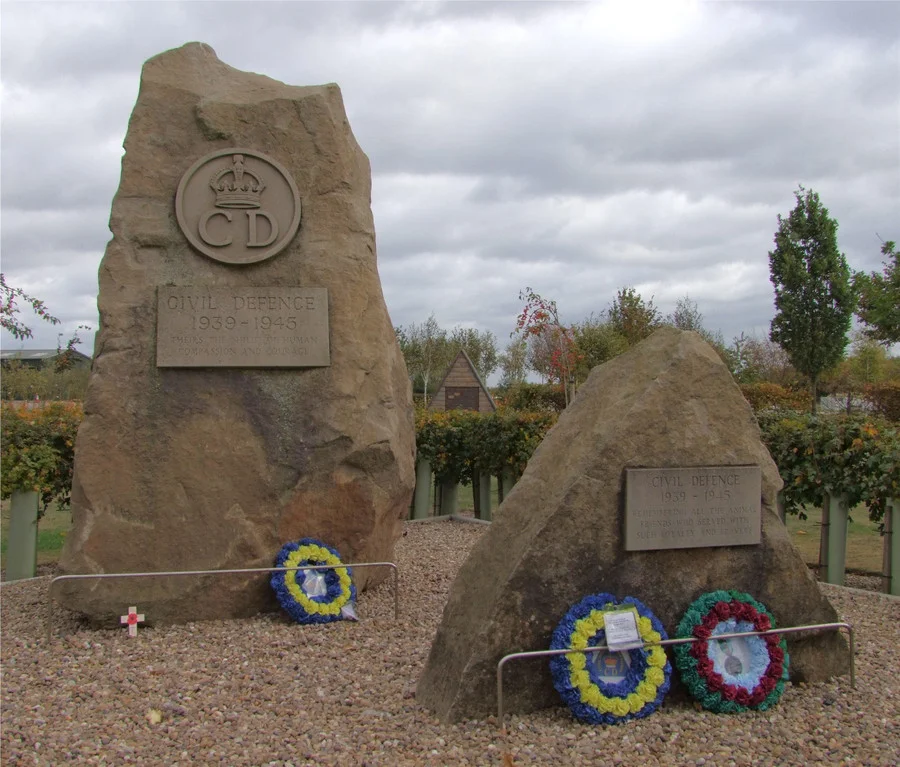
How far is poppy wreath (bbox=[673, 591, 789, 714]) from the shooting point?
4.12 metres

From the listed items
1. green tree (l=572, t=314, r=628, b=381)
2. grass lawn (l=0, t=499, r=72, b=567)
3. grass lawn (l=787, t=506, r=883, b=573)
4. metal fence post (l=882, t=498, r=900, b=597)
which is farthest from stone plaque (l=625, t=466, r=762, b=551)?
green tree (l=572, t=314, r=628, b=381)

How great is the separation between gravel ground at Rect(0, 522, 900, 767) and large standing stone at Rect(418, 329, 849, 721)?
0.64ft

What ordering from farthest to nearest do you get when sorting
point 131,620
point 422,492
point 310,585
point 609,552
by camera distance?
point 422,492, point 310,585, point 131,620, point 609,552

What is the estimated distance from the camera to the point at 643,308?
22.2m

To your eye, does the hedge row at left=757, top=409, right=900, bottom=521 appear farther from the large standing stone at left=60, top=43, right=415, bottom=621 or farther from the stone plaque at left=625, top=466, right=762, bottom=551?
the large standing stone at left=60, top=43, right=415, bottom=621

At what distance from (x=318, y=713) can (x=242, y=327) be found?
9.99 ft

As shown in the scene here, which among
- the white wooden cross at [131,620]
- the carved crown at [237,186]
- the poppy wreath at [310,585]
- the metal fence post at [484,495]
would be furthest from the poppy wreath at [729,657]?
the metal fence post at [484,495]

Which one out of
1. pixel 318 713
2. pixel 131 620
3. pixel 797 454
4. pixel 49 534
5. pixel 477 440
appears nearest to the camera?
pixel 318 713

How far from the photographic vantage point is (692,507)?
429 cm

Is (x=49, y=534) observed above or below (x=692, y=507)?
below

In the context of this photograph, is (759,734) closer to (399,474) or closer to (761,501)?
(761,501)

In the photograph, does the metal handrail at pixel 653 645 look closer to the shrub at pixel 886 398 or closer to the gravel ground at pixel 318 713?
the gravel ground at pixel 318 713

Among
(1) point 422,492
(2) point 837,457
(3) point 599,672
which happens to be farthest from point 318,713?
(1) point 422,492

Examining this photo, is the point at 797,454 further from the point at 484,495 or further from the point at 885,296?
the point at 885,296
